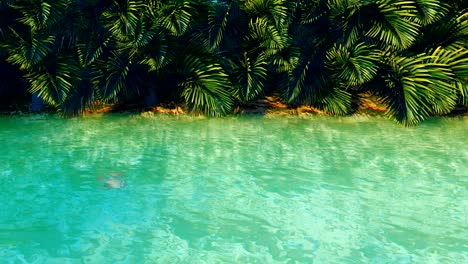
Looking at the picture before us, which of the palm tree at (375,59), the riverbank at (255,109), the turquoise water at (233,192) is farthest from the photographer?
the riverbank at (255,109)

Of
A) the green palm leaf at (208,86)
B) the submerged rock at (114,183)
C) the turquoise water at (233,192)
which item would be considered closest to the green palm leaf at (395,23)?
the turquoise water at (233,192)

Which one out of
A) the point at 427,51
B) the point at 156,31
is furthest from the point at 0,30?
the point at 427,51

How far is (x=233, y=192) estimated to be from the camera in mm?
6152

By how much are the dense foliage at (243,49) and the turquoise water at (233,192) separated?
51cm

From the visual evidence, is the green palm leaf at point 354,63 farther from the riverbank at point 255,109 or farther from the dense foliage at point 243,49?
the riverbank at point 255,109

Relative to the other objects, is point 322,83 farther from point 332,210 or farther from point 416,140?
point 332,210

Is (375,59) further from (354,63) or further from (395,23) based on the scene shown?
(395,23)

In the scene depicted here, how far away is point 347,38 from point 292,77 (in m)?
1.06

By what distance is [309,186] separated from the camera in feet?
20.9

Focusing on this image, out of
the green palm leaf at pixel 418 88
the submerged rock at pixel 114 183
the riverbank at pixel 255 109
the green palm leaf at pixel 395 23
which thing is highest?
the green palm leaf at pixel 395 23

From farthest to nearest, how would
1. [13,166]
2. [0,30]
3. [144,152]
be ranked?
[0,30]
[144,152]
[13,166]

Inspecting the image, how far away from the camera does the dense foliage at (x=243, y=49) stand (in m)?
8.64

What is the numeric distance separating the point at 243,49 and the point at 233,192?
12.4 ft

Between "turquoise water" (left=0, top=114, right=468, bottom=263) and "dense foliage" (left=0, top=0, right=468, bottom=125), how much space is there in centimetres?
51
